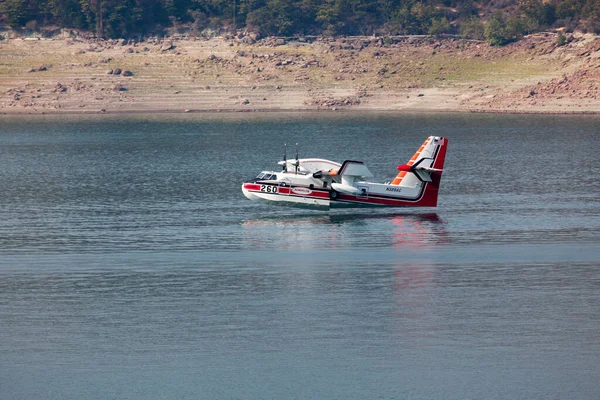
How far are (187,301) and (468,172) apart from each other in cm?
4976

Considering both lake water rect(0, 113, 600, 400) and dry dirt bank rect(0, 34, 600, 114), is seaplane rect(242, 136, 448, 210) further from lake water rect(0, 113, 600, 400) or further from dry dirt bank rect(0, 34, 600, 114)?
dry dirt bank rect(0, 34, 600, 114)

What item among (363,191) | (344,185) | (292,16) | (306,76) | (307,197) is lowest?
(307,197)

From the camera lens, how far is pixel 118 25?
608 ft

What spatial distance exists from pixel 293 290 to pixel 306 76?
411 ft

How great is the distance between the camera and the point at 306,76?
171250 mm

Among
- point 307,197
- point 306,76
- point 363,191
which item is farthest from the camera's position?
point 306,76

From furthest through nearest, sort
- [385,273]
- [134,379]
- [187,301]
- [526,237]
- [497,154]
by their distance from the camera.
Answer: [497,154]
[526,237]
[385,273]
[187,301]
[134,379]

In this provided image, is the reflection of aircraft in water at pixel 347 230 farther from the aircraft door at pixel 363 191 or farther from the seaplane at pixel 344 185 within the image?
the aircraft door at pixel 363 191

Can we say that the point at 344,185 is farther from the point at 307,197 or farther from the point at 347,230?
the point at 347,230

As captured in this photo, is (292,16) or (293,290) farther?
(292,16)

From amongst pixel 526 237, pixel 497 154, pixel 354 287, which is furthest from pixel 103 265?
pixel 497 154

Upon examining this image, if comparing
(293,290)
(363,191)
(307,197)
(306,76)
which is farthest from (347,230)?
(306,76)

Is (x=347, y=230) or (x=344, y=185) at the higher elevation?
(x=344, y=185)

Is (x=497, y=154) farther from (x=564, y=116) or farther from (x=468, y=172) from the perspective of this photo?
(x=564, y=116)
